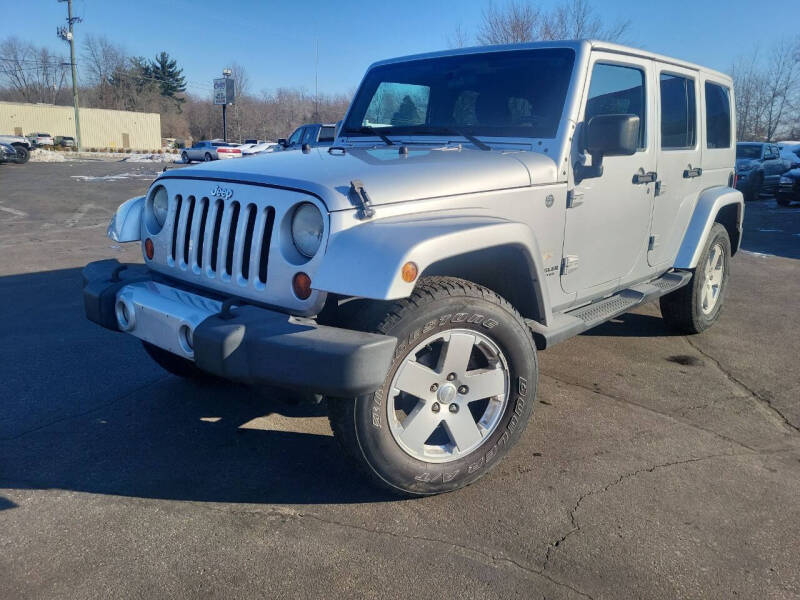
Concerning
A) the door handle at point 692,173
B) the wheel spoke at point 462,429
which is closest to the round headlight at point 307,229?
the wheel spoke at point 462,429

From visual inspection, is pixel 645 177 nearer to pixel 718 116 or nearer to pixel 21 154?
pixel 718 116

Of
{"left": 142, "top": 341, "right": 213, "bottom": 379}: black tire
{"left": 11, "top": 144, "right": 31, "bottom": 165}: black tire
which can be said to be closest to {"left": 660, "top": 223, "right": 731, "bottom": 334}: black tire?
{"left": 142, "top": 341, "right": 213, "bottom": 379}: black tire

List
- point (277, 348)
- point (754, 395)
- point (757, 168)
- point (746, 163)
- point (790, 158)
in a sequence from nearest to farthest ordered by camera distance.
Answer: point (277, 348) → point (754, 395) → point (746, 163) → point (757, 168) → point (790, 158)

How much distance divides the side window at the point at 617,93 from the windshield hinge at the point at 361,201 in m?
1.56

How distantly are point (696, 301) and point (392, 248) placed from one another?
3590 mm

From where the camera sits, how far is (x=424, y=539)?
8.43ft

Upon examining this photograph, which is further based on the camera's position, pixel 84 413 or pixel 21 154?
pixel 21 154

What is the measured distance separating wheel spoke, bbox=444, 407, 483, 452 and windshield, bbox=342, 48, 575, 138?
158 cm

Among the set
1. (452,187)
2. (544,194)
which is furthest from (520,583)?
(544,194)

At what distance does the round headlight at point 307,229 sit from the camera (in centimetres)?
258

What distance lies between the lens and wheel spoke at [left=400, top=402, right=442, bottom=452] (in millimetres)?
2730

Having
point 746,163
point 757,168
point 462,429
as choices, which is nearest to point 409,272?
point 462,429

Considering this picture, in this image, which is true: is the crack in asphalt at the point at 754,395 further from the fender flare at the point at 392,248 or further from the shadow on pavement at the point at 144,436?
the shadow on pavement at the point at 144,436

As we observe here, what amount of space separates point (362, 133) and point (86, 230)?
810 centimetres
